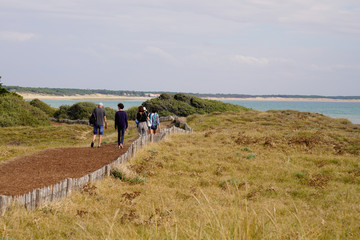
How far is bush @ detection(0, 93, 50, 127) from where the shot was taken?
37906 mm

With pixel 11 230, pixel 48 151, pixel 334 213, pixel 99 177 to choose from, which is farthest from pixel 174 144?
pixel 11 230

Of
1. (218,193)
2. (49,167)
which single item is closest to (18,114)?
(49,167)

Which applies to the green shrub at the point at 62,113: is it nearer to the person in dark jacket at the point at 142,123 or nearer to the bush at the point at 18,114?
the bush at the point at 18,114

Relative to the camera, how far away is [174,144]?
2042 cm

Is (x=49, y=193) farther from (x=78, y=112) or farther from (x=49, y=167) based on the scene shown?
(x=78, y=112)

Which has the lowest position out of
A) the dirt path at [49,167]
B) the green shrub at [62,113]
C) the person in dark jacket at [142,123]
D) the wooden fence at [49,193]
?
the green shrub at [62,113]

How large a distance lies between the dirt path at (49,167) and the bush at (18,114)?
71.0 ft

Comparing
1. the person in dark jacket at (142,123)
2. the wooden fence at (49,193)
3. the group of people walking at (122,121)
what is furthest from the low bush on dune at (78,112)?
the wooden fence at (49,193)

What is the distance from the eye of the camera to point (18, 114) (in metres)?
40.1

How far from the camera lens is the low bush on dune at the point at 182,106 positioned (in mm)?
55344

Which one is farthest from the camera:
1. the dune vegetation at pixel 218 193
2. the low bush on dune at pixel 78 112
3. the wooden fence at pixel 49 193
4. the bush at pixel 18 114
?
the low bush on dune at pixel 78 112

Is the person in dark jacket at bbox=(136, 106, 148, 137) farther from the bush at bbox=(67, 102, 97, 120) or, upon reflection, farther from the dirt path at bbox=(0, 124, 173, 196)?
the bush at bbox=(67, 102, 97, 120)

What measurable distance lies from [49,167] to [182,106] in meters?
42.7

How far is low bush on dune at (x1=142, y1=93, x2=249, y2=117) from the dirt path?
115ft
